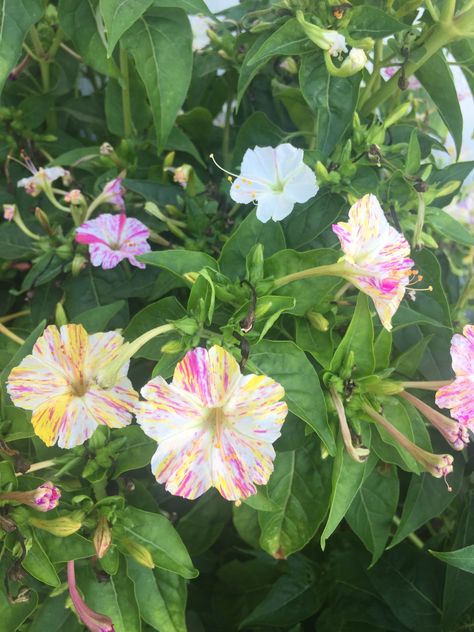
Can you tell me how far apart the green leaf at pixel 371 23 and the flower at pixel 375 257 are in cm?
21

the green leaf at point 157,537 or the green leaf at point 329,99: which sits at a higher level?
the green leaf at point 329,99

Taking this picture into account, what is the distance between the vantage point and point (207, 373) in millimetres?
502

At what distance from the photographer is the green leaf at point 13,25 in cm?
67

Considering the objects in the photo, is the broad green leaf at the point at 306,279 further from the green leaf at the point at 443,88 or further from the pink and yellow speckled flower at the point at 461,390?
the green leaf at the point at 443,88

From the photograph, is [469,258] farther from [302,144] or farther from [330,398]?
[330,398]

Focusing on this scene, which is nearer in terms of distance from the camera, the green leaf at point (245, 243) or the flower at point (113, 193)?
the green leaf at point (245, 243)

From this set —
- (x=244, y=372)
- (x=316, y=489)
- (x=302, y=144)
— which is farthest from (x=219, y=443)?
(x=302, y=144)

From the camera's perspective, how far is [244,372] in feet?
1.92

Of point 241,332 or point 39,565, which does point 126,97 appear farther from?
point 39,565

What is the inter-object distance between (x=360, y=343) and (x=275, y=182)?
0.20m

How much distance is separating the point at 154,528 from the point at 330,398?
0.73ft

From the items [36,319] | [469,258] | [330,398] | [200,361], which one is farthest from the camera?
[469,258]

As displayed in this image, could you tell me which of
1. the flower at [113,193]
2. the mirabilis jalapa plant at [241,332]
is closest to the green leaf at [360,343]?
the mirabilis jalapa plant at [241,332]

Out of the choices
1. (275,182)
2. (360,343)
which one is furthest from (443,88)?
(360,343)
